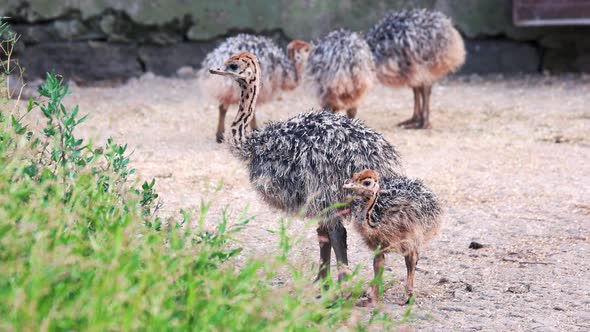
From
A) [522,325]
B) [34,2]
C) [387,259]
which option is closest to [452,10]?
[34,2]

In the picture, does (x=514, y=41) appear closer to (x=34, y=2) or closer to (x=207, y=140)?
(x=207, y=140)

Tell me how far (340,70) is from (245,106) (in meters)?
2.53

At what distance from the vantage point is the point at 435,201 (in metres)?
4.12

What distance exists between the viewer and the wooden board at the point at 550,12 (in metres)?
9.72

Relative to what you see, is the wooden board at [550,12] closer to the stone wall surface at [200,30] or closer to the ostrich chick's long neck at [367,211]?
the stone wall surface at [200,30]

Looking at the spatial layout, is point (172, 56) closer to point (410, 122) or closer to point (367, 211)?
point (410, 122)

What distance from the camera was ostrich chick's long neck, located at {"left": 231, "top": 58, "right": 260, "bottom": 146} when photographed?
14.3ft

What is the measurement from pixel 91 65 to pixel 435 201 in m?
6.46

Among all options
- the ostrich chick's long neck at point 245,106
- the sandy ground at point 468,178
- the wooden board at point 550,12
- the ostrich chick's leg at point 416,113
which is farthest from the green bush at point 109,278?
the wooden board at point 550,12

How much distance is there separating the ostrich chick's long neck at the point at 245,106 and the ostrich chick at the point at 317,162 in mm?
99

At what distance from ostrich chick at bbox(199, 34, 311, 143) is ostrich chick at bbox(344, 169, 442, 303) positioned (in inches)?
117

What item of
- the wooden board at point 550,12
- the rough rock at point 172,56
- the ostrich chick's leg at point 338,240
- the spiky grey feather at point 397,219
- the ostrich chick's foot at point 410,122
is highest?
the wooden board at point 550,12

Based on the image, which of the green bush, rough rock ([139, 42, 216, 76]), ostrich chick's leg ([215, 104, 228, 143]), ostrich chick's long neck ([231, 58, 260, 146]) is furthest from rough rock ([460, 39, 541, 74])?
the green bush

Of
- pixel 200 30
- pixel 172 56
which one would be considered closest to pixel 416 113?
pixel 200 30
